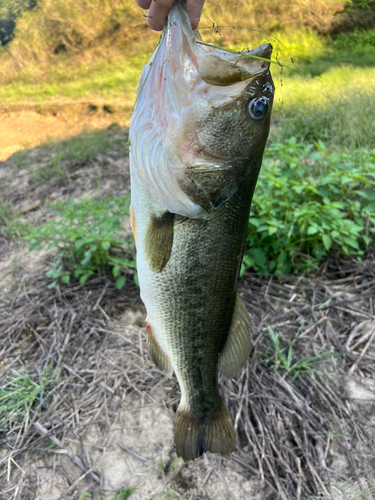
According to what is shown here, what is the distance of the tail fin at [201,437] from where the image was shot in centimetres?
144

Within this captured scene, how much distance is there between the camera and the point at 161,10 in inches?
39.0

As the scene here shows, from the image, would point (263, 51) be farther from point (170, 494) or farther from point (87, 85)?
point (87, 85)

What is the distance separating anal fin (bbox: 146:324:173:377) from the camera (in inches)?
56.6

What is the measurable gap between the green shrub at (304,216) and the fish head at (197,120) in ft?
4.57

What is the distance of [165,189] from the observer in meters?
1.08

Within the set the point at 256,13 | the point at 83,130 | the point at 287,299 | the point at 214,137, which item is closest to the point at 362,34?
the point at 256,13

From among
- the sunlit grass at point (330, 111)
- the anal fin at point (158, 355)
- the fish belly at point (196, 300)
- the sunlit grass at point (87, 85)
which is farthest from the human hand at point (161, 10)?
the sunlit grass at point (87, 85)

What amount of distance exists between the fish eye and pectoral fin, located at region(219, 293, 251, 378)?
71 cm

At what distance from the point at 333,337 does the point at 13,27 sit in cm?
948

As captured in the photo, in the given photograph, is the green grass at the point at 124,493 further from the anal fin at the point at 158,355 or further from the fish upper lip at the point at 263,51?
the fish upper lip at the point at 263,51

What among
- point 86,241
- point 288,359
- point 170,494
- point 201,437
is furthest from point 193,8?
point 170,494

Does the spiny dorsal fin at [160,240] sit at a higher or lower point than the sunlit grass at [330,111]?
higher

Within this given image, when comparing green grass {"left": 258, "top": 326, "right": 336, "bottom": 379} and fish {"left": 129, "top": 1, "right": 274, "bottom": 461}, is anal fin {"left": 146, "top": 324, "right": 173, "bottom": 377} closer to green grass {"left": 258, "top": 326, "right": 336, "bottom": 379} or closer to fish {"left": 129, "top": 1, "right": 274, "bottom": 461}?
fish {"left": 129, "top": 1, "right": 274, "bottom": 461}

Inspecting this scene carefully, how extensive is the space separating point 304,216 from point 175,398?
1.62 metres
